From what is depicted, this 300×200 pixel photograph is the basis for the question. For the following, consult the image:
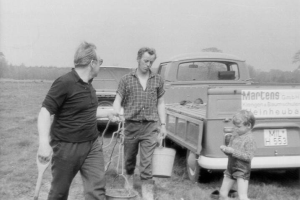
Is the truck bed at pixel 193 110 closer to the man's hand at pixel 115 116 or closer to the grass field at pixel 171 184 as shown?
the grass field at pixel 171 184

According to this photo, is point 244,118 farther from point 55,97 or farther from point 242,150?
point 55,97

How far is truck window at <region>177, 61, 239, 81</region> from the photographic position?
797 centimetres

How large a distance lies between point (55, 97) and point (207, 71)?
16.3 feet

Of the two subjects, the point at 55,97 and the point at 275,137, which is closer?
the point at 55,97

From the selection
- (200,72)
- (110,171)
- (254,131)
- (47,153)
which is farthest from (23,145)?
(47,153)

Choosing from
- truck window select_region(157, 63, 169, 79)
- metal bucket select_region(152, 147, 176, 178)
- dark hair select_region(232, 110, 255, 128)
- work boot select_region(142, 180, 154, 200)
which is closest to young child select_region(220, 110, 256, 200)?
dark hair select_region(232, 110, 255, 128)

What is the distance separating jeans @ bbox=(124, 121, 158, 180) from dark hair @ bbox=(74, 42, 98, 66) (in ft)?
4.83

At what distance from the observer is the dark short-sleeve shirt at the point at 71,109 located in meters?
3.64

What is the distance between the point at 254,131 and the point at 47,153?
112 inches

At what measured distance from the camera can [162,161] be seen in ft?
17.2

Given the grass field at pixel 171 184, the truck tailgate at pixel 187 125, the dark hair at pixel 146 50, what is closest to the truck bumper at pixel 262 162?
the truck tailgate at pixel 187 125

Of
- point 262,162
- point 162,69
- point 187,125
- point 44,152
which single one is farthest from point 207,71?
point 44,152

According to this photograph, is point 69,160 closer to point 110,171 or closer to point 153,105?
point 153,105

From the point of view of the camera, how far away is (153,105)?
5.15 metres
